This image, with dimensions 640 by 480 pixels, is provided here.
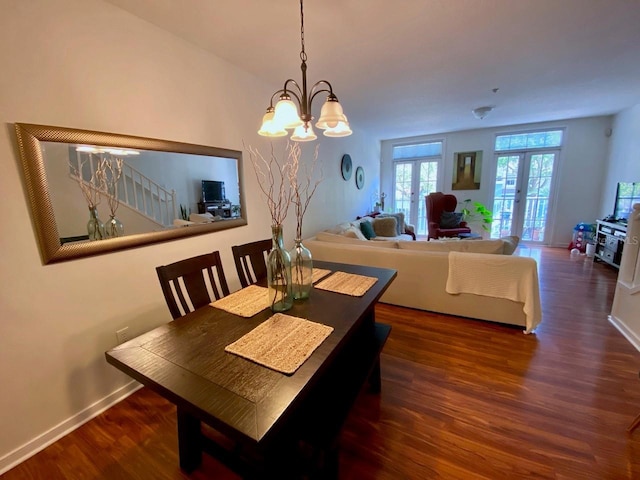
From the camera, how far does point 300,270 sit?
1.43 m

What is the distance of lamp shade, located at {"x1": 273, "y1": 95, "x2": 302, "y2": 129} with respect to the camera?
50.0 inches

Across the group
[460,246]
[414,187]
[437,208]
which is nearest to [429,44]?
[460,246]

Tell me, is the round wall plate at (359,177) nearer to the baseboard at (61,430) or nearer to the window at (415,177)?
the window at (415,177)

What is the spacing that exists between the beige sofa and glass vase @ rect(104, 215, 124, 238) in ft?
6.17

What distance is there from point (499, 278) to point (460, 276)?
11.8 inches

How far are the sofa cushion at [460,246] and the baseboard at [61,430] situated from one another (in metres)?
2.57

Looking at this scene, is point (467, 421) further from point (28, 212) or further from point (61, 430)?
point (28, 212)

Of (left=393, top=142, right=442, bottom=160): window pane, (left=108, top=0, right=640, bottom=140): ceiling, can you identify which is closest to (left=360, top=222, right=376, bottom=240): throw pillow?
(left=108, top=0, right=640, bottom=140): ceiling

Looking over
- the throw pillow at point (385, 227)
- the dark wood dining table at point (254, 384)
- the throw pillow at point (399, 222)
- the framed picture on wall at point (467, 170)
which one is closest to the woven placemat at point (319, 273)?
the dark wood dining table at point (254, 384)

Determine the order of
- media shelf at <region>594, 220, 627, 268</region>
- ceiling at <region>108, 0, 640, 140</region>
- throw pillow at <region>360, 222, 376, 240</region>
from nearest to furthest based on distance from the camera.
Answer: ceiling at <region>108, 0, 640, 140</region> → media shelf at <region>594, 220, 627, 268</region> → throw pillow at <region>360, 222, 376, 240</region>

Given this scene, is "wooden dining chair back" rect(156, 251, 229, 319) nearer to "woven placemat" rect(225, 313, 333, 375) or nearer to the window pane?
"woven placemat" rect(225, 313, 333, 375)

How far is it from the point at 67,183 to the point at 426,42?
264 cm

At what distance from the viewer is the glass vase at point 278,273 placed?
1.28 metres

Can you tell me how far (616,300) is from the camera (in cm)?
244
